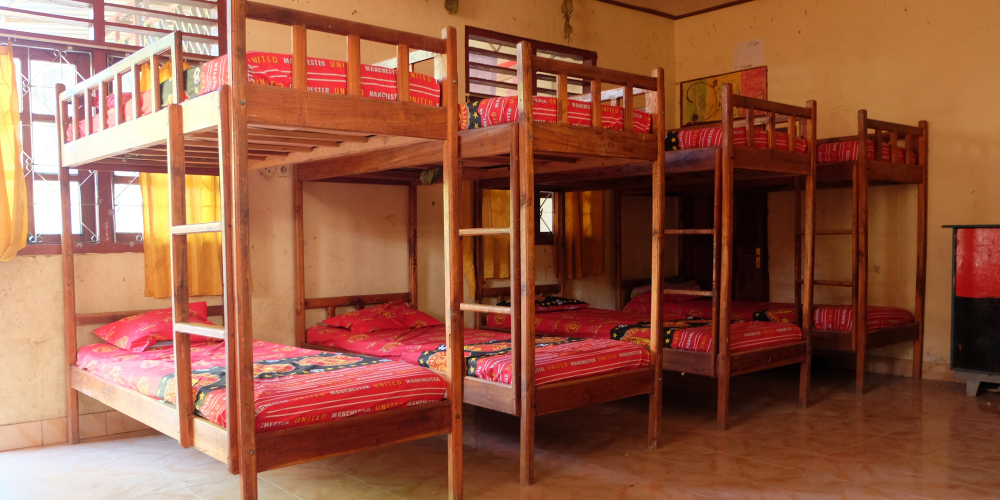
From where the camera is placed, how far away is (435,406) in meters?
3.40

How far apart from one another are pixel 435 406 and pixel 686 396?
10.1 ft

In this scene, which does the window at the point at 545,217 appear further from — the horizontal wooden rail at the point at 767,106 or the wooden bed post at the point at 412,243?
the horizontal wooden rail at the point at 767,106

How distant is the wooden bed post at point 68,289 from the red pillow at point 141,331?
0.17 metres

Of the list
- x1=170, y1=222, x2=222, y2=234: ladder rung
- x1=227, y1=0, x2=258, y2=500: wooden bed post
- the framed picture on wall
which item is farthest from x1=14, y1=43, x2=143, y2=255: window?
the framed picture on wall

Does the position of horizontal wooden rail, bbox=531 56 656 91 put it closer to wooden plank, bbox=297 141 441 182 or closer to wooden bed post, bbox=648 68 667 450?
wooden bed post, bbox=648 68 667 450

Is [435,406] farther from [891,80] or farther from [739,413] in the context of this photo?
[891,80]

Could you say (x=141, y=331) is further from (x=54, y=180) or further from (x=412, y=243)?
(x=412, y=243)

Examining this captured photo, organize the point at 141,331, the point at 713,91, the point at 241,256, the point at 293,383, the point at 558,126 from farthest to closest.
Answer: the point at 713,91
the point at 141,331
the point at 558,126
the point at 293,383
the point at 241,256

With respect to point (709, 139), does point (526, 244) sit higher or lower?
lower

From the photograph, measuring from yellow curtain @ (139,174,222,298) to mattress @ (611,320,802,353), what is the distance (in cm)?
299

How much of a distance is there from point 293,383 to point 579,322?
3.07 m

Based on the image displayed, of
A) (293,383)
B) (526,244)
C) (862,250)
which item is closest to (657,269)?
(526,244)

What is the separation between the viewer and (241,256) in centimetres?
277

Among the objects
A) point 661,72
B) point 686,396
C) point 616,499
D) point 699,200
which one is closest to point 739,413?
point 686,396
